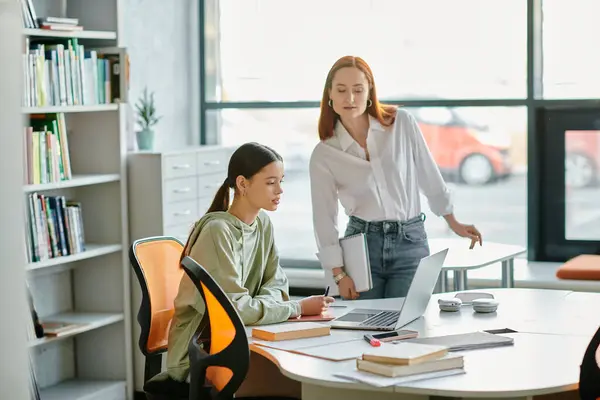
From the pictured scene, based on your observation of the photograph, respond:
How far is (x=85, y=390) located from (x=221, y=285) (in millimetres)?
2042

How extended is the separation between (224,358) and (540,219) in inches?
119

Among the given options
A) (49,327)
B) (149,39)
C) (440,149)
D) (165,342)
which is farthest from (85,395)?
(440,149)

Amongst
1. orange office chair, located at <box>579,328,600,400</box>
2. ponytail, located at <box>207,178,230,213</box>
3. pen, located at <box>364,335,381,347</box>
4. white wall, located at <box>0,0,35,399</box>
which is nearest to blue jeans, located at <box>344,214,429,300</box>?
ponytail, located at <box>207,178,230,213</box>

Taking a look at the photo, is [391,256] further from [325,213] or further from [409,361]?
[409,361]

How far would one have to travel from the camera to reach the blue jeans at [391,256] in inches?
123

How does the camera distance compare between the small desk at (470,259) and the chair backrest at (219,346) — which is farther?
the small desk at (470,259)

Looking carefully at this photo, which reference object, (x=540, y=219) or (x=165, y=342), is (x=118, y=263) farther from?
(x=540, y=219)

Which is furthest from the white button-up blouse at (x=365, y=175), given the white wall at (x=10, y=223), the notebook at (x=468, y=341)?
the white wall at (x=10, y=223)

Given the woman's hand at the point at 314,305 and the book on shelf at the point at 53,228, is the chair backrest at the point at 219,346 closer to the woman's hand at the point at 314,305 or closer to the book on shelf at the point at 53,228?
the woman's hand at the point at 314,305

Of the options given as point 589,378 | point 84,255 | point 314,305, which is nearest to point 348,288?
point 314,305

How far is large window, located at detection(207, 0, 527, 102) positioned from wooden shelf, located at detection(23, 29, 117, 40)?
51.6 inches

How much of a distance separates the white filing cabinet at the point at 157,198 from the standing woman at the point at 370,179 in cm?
143

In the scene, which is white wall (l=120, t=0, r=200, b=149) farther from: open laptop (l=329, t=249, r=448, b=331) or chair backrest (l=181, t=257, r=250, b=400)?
chair backrest (l=181, t=257, r=250, b=400)

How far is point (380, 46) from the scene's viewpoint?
17.0 ft
